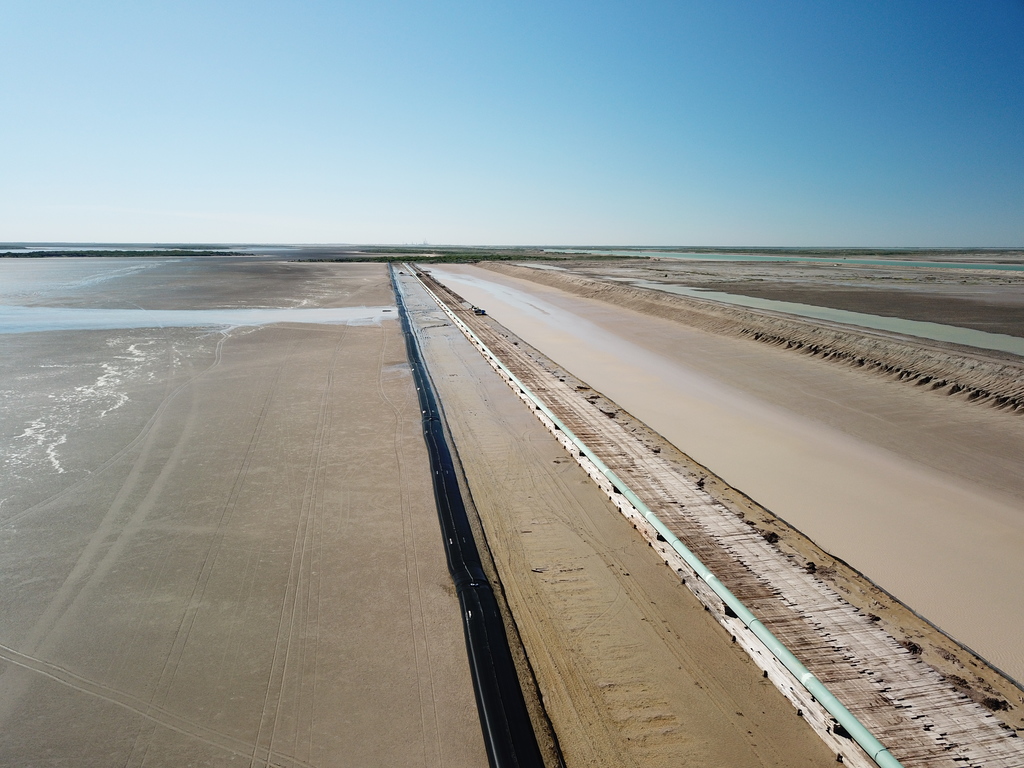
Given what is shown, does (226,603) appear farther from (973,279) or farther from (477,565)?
(973,279)

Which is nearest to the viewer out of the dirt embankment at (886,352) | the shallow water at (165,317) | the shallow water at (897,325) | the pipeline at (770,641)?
the pipeline at (770,641)

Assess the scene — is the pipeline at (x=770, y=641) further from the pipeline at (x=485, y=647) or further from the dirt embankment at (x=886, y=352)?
the dirt embankment at (x=886, y=352)

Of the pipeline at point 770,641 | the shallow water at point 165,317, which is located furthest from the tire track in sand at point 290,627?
the shallow water at point 165,317

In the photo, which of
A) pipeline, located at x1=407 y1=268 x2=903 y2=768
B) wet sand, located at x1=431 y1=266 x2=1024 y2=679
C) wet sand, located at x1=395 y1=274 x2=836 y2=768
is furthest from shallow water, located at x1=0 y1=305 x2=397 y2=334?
pipeline, located at x1=407 y1=268 x2=903 y2=768

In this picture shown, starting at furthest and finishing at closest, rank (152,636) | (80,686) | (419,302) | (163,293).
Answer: (163,293) → (419,302) → (152,636) → (80,686)

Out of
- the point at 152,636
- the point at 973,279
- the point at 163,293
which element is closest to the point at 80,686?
the point at 152,636

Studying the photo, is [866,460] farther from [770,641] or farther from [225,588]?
[225,588]
